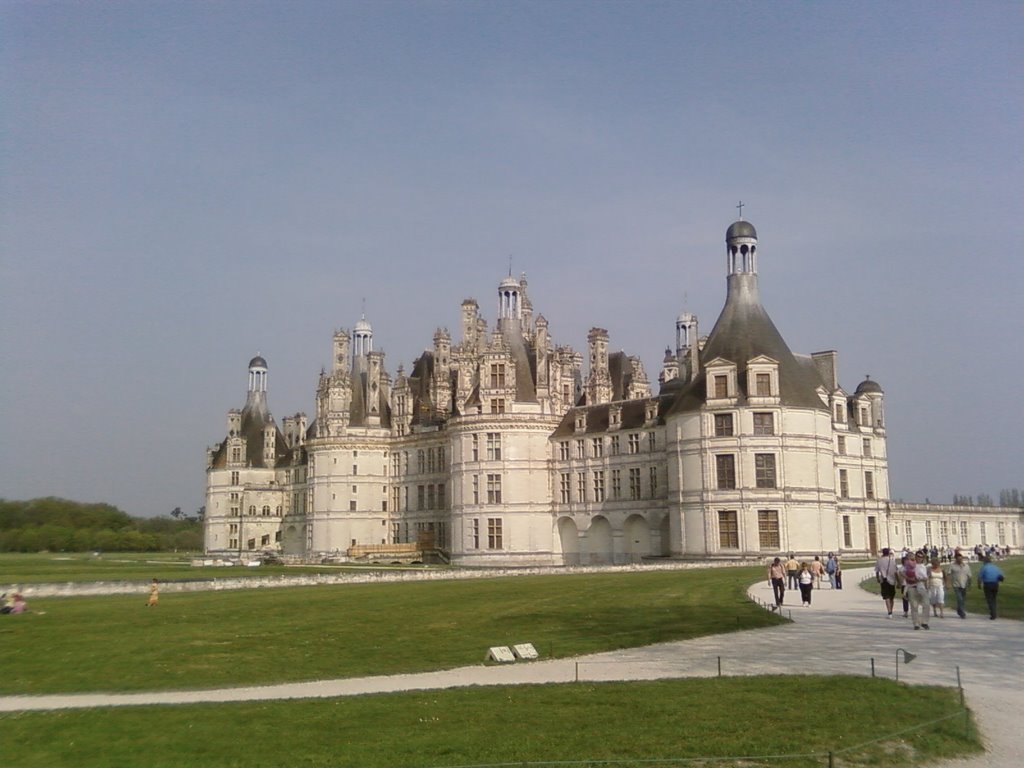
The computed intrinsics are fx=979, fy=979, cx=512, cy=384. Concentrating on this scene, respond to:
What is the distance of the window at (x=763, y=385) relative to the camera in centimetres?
5544

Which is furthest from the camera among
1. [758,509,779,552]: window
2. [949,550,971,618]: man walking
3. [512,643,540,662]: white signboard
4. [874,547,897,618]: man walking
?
[758,509,779,552]: window

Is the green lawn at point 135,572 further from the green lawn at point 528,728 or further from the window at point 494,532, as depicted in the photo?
the green lawn at point 528,728

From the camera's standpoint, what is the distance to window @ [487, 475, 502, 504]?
67312 mm

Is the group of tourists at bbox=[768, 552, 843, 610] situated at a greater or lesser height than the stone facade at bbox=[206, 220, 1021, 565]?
lesser

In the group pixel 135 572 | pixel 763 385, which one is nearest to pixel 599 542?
pixel 763 385

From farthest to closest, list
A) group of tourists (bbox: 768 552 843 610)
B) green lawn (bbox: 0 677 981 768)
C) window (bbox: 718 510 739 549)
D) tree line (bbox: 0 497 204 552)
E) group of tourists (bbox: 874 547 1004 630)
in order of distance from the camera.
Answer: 1. tree line (bbox: 0 497 204 552)
2. window (bbox: 718 510 739 549)
3. group of tourists (bbox: 768 552 843 610)
4. group of tourists (bbox: 874 547 1004 630)
5. green lawn (bbox: 0 677 981 768)

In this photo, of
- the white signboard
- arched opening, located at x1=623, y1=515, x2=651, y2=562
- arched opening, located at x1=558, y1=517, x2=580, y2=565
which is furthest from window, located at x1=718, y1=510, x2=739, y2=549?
the white signboard

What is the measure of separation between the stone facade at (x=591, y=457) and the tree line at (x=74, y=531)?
78.7 feet

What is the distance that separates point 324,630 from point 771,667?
39.1 ft

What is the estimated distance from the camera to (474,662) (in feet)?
63.9

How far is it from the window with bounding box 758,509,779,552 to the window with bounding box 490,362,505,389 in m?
20.7

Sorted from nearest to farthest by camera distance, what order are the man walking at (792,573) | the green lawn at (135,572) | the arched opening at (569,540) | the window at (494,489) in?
the man walking at (792,573) → the green lawn at (135,572) → the window at (494,489) → the arched opening at (569,540)

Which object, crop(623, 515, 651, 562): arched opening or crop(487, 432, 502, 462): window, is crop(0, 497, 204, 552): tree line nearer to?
crop(487, 432, 502, 462): window

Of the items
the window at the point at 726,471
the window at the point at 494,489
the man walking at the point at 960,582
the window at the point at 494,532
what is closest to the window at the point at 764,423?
the window at the point at 726,471
